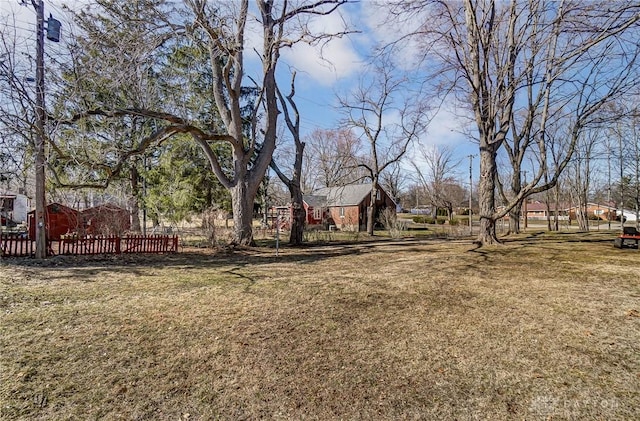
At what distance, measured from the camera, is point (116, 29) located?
31.3 ft

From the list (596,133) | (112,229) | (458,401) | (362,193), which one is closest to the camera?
(458,401)

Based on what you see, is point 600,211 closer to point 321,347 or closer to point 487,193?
point 487,193

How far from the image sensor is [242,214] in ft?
44.1

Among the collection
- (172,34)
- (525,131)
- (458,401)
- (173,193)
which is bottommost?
(458,401)

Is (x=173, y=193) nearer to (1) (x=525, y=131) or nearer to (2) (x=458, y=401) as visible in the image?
(1) (x=525, y=131)

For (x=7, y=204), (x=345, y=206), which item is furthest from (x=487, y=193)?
(x=7, y=204)

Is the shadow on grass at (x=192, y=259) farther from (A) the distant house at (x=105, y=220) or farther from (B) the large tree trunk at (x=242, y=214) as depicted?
(A) the distant house at (x=105, y=220)

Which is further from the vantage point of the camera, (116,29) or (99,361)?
(116,29)

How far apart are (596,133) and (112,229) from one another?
31.7m

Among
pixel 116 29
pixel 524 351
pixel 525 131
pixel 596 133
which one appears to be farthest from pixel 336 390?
pixel 596 133

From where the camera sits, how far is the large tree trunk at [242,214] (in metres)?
13.4

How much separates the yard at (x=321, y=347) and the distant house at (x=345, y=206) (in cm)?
2713

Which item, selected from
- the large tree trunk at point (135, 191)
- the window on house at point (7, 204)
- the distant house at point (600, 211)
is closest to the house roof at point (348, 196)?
the large tree trunk at point (135, 191)

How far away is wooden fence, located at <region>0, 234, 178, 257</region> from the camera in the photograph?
33.3ft
